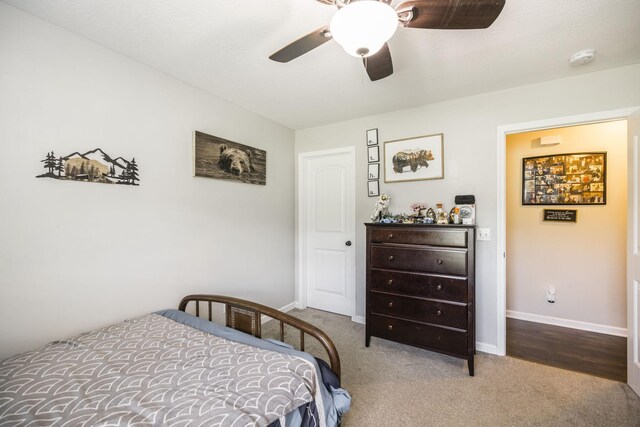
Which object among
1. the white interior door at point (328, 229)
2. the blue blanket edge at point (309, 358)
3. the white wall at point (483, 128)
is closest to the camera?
the blue blanket edge at point (309, 358)

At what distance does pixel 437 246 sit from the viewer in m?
2.31

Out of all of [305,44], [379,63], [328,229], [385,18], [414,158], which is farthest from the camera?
[328,229]

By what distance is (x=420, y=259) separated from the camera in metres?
2.36

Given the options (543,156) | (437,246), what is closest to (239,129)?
(437,246)

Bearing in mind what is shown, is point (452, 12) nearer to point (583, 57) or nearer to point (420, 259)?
point (583, 57)

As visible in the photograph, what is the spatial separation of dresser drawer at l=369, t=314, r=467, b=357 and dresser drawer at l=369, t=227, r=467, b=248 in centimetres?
73

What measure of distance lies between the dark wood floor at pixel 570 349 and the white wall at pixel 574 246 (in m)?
0.23

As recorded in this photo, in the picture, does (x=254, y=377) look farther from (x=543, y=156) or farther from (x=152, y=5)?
(x=543, y=156)

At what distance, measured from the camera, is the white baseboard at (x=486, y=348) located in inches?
98.3

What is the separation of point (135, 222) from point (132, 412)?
4.58 feet

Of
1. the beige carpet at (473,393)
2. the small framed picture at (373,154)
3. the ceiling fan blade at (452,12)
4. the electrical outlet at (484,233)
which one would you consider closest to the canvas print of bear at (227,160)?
the small framed picture at (373,154)

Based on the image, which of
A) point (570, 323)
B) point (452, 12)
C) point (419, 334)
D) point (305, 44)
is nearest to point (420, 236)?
point (419, 334)

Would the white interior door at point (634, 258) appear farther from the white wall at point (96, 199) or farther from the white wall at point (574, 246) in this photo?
the white wall at point (96, 199)

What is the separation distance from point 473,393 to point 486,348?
0.76 metres
